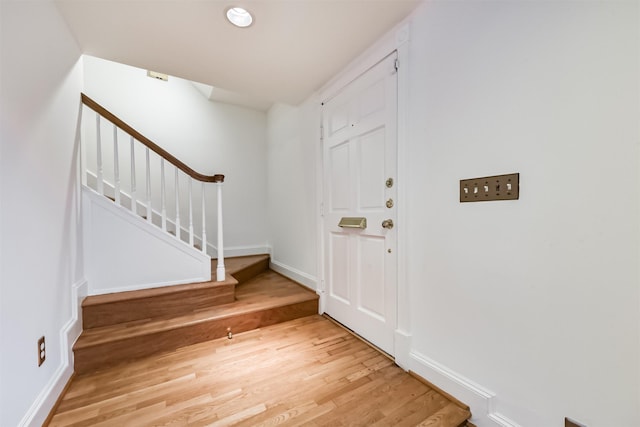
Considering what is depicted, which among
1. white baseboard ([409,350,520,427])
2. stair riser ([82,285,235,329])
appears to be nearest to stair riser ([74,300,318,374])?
stair riser ([82,285,235,329])

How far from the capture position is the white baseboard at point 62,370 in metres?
1.08

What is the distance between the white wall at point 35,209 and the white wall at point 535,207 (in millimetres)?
1834

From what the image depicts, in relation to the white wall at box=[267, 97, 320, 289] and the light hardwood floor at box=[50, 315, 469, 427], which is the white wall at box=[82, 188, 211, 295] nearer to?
the light hardwood floor at box=[50, 315, 469, 427]

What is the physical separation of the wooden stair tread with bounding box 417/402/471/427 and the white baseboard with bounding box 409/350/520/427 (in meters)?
0.05

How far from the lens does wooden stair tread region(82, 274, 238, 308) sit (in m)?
1.80

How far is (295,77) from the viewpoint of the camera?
2166 millimetres

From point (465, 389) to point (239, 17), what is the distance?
92.1 inches

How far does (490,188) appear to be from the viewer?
1.15 metres

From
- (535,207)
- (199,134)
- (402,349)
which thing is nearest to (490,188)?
(535,207)

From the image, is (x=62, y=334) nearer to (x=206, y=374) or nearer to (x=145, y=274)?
(x=145, y=274)

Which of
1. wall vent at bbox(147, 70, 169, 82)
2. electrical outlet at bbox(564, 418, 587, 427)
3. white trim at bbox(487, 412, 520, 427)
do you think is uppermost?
wall vent at bbox(147, 70, 169, 82)

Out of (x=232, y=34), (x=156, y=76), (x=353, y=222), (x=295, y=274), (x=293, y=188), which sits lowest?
(x=295, y=274)

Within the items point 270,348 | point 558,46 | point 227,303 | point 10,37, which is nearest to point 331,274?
point 270,348

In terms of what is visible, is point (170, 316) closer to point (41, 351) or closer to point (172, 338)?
point (172, 338)
